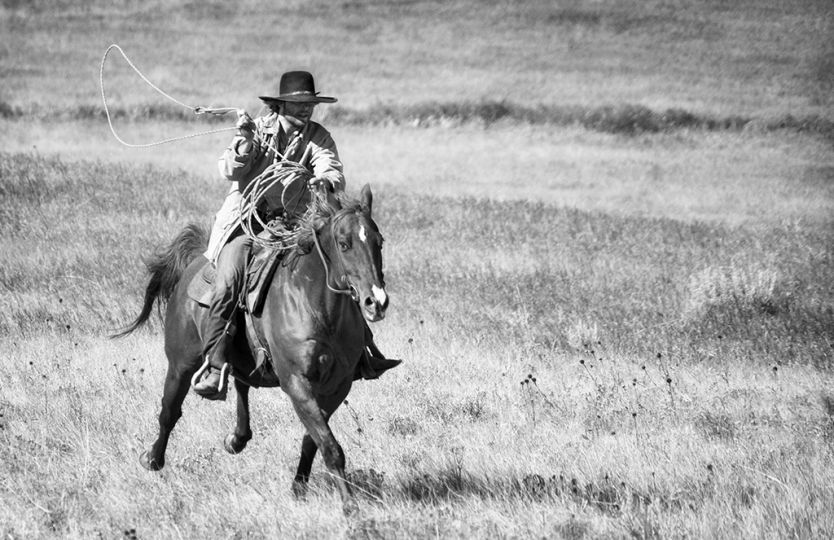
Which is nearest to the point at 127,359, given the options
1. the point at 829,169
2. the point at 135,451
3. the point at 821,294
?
the point at 135,451

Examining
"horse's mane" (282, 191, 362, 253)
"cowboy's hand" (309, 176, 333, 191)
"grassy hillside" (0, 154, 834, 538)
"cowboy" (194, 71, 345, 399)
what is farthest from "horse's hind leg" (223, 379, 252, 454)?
"cowboy's hand" (309, 176, 333, 191)

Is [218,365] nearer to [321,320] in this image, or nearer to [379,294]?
[321,320]

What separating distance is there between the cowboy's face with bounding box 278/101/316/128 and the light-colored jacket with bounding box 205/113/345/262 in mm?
63

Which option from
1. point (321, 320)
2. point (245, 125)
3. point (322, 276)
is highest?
point (245, 125)

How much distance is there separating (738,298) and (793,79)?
98.7 feet

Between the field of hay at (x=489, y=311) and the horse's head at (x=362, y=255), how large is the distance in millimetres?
1288

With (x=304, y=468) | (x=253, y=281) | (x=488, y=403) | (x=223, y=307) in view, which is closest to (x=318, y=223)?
(x=253, y=281)

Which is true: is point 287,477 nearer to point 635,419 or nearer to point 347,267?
point 347,267

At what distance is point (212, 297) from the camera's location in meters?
7.46

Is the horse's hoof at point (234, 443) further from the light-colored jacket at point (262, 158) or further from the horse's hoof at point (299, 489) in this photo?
the light-colored jacket at point (262, 158)

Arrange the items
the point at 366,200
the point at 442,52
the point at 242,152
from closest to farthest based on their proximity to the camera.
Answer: the point at 366,200
the point at 242,152
the point at 442,52

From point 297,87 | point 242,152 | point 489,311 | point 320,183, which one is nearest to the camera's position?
point 320,183

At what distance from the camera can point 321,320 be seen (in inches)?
266

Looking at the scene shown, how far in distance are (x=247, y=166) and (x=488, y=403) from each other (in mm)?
3222
